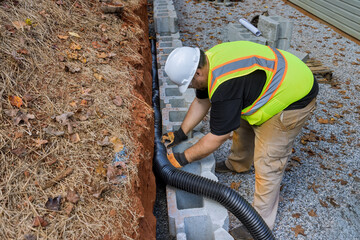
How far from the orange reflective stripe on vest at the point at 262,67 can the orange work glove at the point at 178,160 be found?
0.80 meters

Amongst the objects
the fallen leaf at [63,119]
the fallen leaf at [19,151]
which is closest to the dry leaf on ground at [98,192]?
the fallen leaf at [19,151]

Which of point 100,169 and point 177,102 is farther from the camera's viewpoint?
point 177,102

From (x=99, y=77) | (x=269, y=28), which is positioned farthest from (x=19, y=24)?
(x=269, y=28)

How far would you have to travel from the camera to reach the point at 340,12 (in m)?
7.45

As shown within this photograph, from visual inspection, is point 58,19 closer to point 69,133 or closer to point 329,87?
point 69,133

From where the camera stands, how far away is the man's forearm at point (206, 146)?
2.41 m

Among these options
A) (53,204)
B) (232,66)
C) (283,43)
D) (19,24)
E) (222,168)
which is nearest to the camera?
(53,204)

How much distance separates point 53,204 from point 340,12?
8.65 metres

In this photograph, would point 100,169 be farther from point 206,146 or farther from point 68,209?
point 206,146

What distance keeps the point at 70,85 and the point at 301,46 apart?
618 cm

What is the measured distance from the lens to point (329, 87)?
528 cm

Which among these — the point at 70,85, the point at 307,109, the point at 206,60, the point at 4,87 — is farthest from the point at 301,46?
the point at 4,87

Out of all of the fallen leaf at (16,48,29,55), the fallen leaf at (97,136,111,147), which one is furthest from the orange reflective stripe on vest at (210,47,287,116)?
the fallen leaf at (16,48,29,55)

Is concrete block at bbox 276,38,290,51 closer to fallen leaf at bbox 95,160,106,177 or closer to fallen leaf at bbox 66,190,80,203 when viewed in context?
fallen leaf at bbox 95,160,106,177
